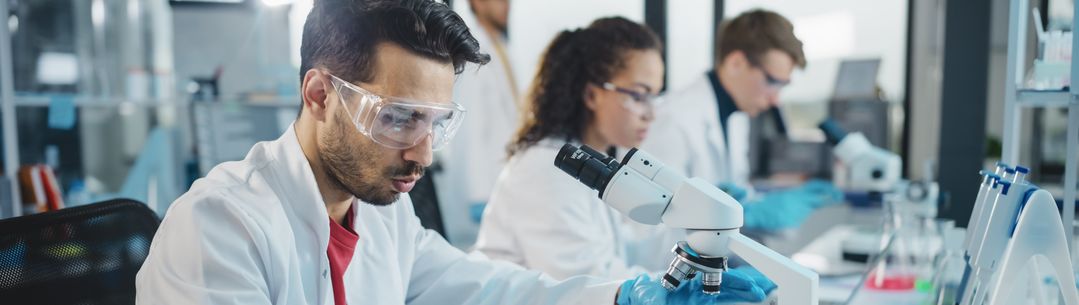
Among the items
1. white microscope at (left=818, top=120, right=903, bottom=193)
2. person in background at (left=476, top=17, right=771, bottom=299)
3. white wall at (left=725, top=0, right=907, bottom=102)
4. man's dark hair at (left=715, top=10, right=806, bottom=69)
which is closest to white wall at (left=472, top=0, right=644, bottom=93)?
white wall at (left=725, top=0, right=907, bottom=102)

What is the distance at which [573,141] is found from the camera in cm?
195

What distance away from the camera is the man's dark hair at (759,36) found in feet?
7.91

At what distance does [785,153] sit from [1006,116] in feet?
9.65

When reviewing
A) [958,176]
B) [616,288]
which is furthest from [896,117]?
[616,288]

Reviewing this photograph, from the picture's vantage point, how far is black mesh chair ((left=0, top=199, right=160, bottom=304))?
3.44 feet

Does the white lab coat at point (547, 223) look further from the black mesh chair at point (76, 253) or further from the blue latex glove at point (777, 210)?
the black mesh chair at point (76, 253)

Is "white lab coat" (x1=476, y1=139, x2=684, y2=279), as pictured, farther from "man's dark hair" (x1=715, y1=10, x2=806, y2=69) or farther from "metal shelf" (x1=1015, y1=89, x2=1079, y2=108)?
"man's dark hair" (x1=715, y1=10, x2=806, y2=69)

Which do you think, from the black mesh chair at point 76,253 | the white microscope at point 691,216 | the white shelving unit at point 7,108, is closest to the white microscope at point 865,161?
the white microscope at point 691,216

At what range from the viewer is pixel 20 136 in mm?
4000

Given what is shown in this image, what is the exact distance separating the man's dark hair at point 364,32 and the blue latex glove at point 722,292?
447 millimetres

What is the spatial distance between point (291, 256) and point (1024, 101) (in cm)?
117

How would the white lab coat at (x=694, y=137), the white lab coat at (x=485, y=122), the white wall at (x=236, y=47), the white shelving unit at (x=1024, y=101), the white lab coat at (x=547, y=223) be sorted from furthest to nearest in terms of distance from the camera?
the white lab coat at (x=485, y=122), the white wall at (x=236, y=47), the white lab coat at (x=694, y=137), the white lab coat at (x=547, y=223), the white shelving unit at (x=1024, y=101)

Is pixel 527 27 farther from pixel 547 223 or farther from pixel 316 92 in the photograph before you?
pixel 316 92

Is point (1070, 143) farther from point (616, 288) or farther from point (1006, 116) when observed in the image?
point (616, 288)
